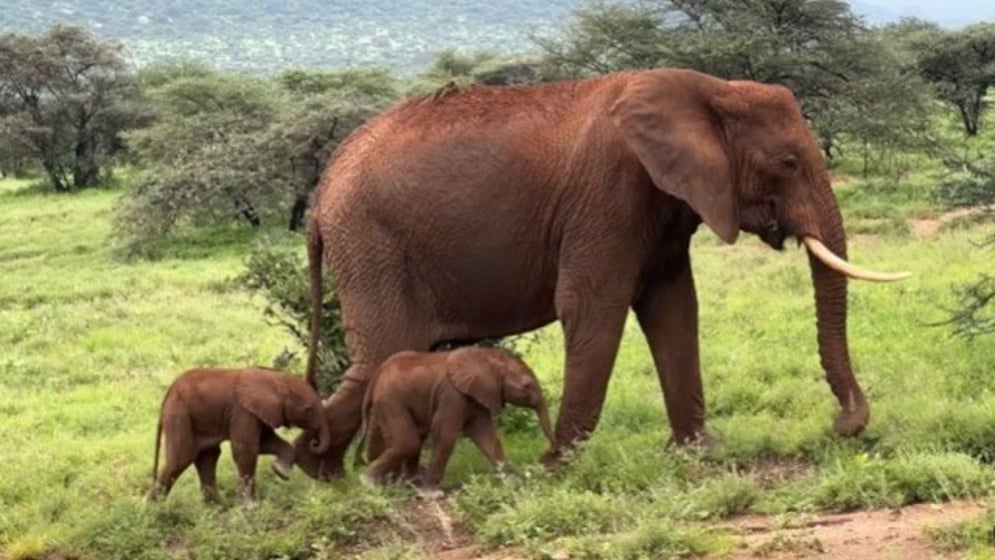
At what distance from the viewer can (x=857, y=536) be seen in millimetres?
5609

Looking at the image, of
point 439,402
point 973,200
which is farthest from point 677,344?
point 973,200

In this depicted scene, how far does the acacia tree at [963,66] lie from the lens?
34844 millimetres

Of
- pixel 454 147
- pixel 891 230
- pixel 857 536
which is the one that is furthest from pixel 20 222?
pixel 857 536

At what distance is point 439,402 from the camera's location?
7383 millimetres

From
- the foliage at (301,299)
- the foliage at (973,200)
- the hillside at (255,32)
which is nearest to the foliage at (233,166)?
the foliage at (301,299)

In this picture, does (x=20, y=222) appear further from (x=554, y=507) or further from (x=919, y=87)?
(x=554, y=507)

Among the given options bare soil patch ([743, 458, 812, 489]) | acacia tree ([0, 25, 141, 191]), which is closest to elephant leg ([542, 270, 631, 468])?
bare soil patch ([743, 458, 812, 489])

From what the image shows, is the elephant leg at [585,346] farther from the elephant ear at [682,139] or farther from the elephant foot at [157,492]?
the elephant foot at [157,492]

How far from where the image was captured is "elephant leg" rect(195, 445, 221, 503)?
7.70 meters

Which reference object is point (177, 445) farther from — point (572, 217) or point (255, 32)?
point (255, 32)

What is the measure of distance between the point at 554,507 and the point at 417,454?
4.73 ft

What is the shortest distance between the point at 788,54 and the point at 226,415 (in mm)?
22162

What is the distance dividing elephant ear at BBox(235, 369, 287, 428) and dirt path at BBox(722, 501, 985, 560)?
264 cm

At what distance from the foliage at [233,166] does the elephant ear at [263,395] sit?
1698cm
